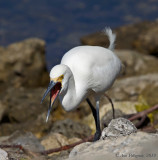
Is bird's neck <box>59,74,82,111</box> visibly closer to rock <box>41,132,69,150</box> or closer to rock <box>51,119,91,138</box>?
rock <box>41,132,69,150</box>

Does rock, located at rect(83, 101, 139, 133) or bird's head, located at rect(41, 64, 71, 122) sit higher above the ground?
bird's head, located at rect(41, 64, 71, 122)

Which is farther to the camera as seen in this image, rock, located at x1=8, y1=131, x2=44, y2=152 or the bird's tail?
the bird's tail

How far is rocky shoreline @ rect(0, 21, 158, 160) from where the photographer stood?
5.60 meters

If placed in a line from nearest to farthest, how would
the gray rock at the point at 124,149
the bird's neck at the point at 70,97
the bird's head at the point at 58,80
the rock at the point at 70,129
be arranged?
the gray rock at the point at 124,149 < the bird's head at the point at 58,80 < the bird's neck at the point at 70,97 < the rock at the point at 70,129

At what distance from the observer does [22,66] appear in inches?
545

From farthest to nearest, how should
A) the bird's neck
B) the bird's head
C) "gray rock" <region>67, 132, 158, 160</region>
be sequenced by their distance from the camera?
the bird's neck, the bird's head, "gray rock" <region>67, 132, 158, 160</region>

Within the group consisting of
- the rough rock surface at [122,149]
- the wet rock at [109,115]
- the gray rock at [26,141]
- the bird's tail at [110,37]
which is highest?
the bird's tail at [110,37]

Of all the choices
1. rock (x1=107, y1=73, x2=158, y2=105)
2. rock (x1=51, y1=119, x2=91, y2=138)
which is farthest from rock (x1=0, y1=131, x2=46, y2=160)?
rock (x1=107, y1=73, x2=158, y2=105)

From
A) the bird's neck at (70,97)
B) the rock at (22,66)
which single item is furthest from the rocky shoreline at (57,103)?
the bird's neck at (70,97)

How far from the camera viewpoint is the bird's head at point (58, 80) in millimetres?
4664

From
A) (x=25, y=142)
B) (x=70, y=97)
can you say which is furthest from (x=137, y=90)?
(x=70, y=97)

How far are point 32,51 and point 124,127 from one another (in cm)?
1035

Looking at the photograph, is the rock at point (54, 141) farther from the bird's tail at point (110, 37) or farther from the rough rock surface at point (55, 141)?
the bird's tail at point (110, 37)

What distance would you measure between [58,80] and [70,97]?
0.53m
